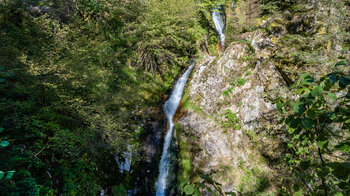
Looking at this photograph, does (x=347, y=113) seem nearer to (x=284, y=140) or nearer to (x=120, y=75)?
(x=284, y=140)

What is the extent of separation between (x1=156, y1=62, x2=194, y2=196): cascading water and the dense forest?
228 millimetres

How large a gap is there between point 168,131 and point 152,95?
1.98m

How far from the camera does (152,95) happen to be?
7.93 m

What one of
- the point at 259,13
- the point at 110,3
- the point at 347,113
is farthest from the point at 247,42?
the point at 347,113

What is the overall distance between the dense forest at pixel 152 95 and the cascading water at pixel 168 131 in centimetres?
23

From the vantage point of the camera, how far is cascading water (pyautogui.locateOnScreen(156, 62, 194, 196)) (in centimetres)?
601

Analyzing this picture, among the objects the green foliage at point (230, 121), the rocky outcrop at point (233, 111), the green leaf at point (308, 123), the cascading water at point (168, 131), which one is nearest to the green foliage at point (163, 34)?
the cascading water at point (168, 131)

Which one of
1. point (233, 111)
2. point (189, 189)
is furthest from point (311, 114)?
point (233, 111)

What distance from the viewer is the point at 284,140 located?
16.7ft

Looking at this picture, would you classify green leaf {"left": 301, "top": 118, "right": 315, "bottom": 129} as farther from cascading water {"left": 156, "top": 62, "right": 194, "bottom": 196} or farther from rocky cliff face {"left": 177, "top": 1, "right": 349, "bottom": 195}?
cascading water {"left": 156, "top": 62, "right": 194, "bottom": 196}

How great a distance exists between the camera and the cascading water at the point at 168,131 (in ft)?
19.7

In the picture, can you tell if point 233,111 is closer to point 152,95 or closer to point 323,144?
point 152,95

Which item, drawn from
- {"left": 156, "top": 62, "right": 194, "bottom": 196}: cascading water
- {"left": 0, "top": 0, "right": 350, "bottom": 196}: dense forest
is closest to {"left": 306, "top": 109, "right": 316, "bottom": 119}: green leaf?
{"left": 0, "top": 0, "right": 350, "bottom": 196}: dense forest

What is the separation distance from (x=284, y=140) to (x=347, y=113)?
4.86 metres
